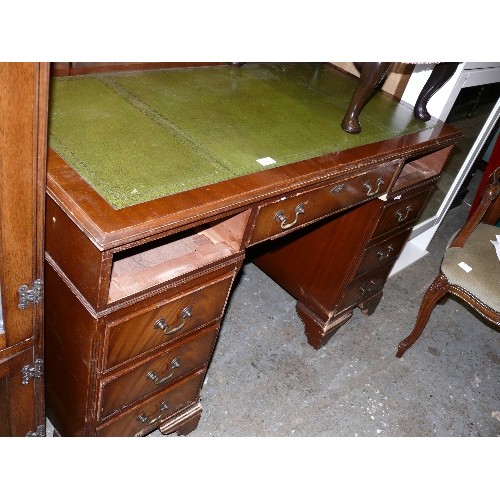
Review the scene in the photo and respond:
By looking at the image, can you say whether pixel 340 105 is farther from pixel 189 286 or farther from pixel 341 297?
pixel 189 286

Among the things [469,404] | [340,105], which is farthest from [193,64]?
[469,404]

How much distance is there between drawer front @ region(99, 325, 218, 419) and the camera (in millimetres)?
1524

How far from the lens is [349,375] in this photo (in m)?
2.52

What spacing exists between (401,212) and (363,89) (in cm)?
71

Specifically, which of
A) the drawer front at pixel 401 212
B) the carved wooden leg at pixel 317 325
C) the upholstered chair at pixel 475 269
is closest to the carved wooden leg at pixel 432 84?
the drawer front at pixel 401 212

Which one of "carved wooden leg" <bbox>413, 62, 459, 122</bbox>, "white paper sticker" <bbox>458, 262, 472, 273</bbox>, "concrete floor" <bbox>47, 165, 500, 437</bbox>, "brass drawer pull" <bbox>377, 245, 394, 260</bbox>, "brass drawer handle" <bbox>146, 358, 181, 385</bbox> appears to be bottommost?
"concrete floor" <bbox>47, 165, 500, 437</bbox>

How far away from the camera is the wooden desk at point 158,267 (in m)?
1.22

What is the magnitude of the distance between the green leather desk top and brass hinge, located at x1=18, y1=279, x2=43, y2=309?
0.26m

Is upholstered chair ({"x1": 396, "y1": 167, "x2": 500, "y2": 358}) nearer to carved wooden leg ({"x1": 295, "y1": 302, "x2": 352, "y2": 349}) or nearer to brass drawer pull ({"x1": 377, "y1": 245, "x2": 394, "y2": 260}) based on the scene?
brass drawer pull ({"x1": 377, "y1": 245, "x2": 394, "y2": 260})

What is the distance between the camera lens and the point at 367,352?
268 cm

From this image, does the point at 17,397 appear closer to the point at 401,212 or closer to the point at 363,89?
the point at 363,89

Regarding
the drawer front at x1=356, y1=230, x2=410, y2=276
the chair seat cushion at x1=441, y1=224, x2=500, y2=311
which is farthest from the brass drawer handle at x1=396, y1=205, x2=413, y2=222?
the chair seat cushion at x1=441, y1=224, x2=500, y2=311

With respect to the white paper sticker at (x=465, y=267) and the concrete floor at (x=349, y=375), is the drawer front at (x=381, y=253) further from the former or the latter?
the concrete floor at (x=349, y=375)

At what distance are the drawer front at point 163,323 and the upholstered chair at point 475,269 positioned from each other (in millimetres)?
1279
